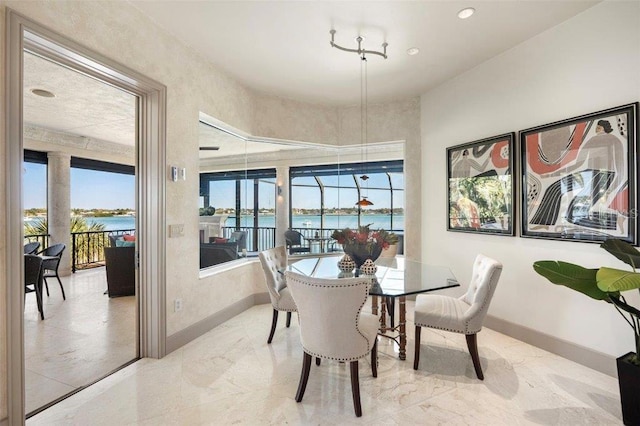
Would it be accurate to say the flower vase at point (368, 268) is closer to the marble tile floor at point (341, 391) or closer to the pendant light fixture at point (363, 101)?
the marble tile floor at point (341, 391)

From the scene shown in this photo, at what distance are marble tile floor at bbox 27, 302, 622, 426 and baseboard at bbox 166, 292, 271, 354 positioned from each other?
9cm

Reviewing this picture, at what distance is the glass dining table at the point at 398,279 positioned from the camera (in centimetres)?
240

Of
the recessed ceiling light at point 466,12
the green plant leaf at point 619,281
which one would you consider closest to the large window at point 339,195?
the recessed ceiling light at point 466,12

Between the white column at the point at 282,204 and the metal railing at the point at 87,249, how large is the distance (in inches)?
184

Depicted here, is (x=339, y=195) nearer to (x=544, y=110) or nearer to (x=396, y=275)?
(x=396, y=275)

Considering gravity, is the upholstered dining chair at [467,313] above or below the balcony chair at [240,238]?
below

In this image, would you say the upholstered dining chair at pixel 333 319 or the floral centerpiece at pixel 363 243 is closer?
the upholstered dining chair at pixel 333 319

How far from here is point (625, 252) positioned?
2.00 metres

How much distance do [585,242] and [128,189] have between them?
30.2 ft

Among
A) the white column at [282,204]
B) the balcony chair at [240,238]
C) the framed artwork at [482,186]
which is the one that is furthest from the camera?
the white column at [282,204]

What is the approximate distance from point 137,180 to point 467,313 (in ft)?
10.3

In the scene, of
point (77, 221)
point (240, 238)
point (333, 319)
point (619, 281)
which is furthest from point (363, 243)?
point (77, 221)

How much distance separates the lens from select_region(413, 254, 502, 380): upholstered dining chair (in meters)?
2.44

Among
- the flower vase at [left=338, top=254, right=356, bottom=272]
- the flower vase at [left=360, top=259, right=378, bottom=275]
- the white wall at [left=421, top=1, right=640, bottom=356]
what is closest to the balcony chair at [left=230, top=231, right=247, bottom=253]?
the flower vase at [left=338, top=254, right=356, bottom=272]
